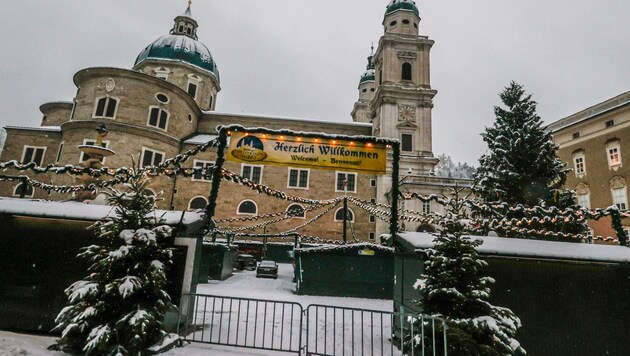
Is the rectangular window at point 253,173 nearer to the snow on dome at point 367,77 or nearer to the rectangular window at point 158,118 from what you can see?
the rectangular window at point 158,118

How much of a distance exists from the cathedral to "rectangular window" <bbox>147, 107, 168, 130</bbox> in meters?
0.09

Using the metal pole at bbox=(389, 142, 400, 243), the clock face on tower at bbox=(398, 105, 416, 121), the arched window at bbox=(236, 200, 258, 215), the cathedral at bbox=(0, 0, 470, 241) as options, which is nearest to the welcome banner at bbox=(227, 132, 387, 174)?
the metal pole at bbox=(389, 142, 400, 243)

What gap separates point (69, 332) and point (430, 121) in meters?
35.4

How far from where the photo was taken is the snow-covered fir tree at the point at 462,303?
496 centimetres

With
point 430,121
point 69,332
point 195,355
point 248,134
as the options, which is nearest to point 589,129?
point 430,121

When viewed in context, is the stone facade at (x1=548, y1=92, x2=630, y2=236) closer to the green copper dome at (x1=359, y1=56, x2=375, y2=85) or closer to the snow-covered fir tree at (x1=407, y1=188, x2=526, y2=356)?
the snow-covered fir tree at (x1=407, y1=188, x2=526, y2=356)

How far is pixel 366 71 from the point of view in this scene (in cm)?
5972

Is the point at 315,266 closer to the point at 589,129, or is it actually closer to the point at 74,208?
the point at 74,208

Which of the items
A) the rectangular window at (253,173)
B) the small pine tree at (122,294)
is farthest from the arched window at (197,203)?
the small pine tree at (122,294)

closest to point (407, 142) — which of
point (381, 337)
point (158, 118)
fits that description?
point (158, 118)

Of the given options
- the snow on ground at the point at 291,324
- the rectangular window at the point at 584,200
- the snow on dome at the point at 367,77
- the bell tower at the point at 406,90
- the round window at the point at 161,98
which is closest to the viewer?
the snow on ground at the point at 291,324

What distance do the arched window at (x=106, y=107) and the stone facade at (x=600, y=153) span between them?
120 feet

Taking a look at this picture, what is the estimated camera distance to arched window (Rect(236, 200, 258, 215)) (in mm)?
31297

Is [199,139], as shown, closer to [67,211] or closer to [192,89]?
[192,89]
